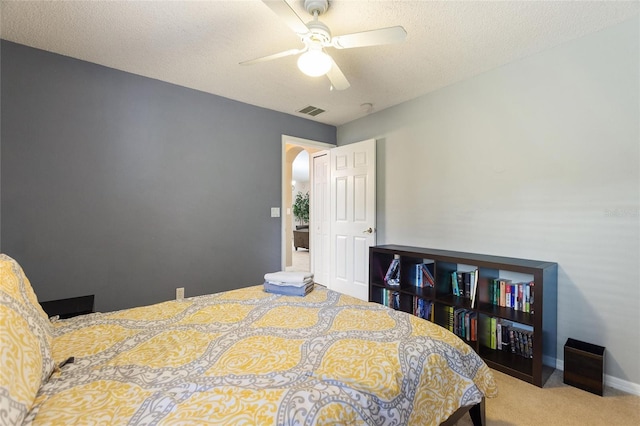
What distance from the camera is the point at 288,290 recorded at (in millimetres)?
1891

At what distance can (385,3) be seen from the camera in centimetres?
174

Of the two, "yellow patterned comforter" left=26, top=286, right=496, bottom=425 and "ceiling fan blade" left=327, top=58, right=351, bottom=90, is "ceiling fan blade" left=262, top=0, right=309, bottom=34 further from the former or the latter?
"yellow patterned comforter" left=26, top=286, right=496, bottom=425

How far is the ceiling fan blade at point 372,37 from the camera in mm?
1530

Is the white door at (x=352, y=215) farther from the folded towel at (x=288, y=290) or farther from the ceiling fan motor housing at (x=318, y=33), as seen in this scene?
the ceiling fan motor housing at (x=318, y=33)

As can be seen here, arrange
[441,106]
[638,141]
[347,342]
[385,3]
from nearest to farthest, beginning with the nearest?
[347,342] < [385,3] < [638,141] < [441,106]

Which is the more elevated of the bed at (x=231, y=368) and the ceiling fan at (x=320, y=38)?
the ceiling fan at (x=320, y=38)

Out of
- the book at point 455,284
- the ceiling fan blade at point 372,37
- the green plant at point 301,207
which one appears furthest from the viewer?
the green plant at point 301,207

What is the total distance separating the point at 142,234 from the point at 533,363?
3318 millimetres

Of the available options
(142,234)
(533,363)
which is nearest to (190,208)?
(142,234)

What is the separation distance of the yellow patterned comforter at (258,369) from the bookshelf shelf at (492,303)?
96cm

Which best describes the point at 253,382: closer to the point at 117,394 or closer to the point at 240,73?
the point at 117,394

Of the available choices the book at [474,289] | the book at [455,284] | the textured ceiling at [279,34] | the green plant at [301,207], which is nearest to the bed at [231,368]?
the book at [474,289]

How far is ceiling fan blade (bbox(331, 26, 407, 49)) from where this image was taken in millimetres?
1530

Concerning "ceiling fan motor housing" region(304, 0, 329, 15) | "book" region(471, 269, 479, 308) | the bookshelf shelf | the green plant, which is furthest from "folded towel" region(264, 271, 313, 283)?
the green plant
